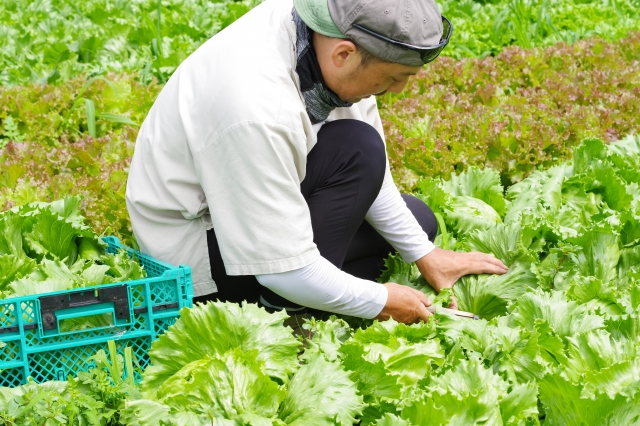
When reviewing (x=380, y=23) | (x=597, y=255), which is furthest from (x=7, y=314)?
(x=597, y=255)

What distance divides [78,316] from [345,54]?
3.57 ft

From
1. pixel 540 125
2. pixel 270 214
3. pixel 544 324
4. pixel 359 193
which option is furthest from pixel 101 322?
pixel 540 125

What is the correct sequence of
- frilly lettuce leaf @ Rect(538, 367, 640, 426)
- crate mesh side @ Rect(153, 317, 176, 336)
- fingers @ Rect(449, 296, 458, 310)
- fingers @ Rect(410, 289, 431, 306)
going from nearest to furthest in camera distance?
frilly lettuce leaf @ Rect(538, 367, 640, 426), crate mesh side @ Rect(153, 317, 176, 336), fingers @ Rect(410, 289, 431, 306), fingers @ Rect(449, 296, 458, 310)

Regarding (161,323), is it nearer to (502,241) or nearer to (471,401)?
(471,401)

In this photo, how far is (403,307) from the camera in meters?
2.53

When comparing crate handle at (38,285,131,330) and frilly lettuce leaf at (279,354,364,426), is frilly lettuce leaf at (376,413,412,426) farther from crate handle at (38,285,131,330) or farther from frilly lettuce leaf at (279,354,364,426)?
crate handle at (38,285,131,330)

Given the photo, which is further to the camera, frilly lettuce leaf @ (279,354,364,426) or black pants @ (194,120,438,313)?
black pants @ (194,120,438,313)

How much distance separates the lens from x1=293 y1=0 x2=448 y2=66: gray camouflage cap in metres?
2.13

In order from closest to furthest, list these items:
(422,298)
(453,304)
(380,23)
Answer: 1. (380,23)
2. (422,298)
3. (453,304)

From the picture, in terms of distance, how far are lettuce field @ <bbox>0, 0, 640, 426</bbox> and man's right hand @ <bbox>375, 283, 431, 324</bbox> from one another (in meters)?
0.11

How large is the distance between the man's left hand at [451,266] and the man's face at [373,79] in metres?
0.76

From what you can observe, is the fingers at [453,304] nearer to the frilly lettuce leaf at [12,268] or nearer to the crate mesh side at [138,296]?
the crate mesh side at [138,296]

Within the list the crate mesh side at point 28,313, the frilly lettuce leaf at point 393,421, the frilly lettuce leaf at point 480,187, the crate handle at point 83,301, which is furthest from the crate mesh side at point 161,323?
the frilly lettuce leaf at point 480,187

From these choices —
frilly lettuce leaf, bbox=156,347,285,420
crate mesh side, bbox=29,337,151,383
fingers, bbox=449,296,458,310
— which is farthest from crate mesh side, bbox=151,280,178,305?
fingers, bbox=449,296,458,310
